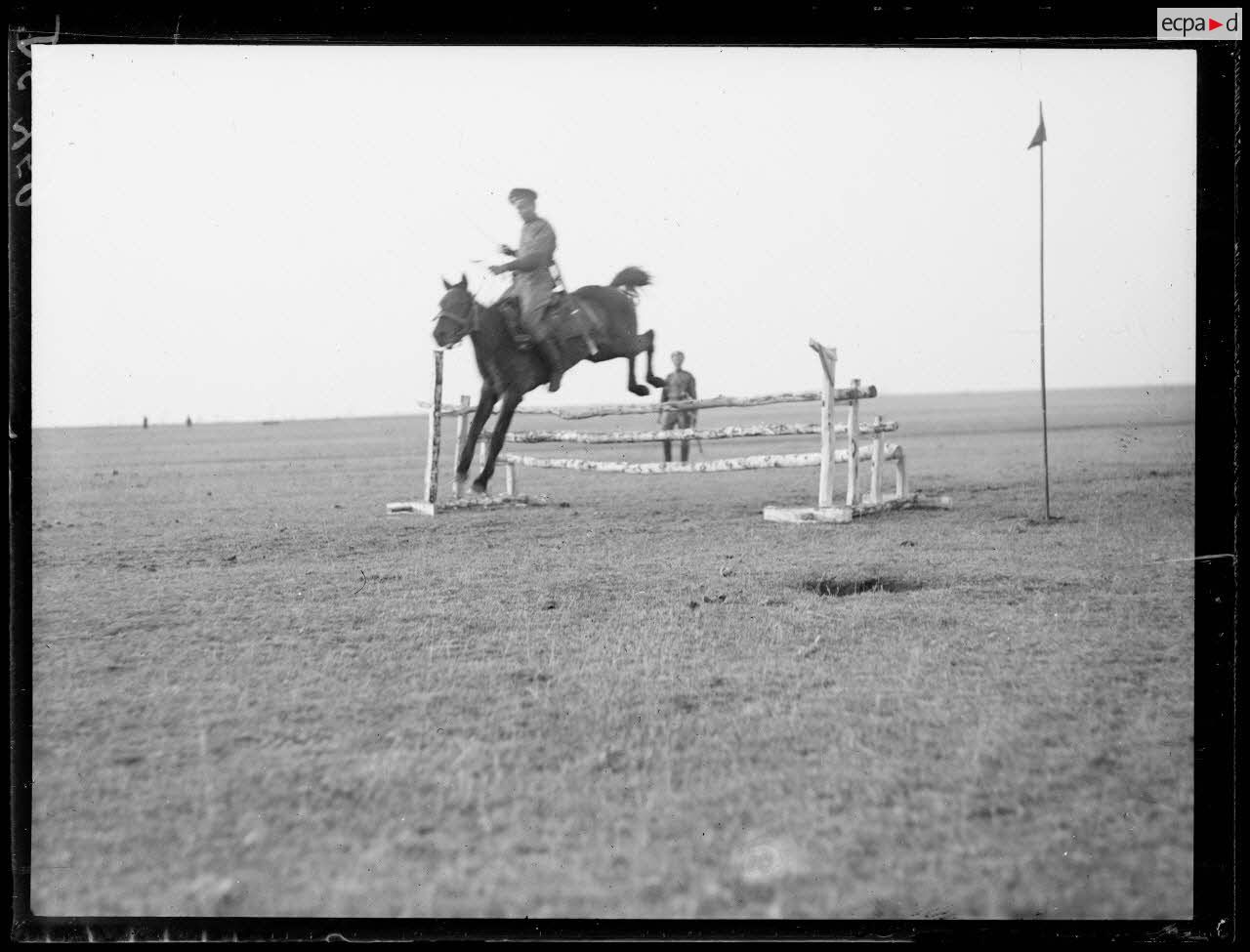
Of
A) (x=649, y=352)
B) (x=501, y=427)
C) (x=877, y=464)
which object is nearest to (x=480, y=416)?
(x=501, y=427)

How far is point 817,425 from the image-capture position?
7.19 m

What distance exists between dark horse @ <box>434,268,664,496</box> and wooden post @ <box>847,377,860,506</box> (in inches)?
81.5

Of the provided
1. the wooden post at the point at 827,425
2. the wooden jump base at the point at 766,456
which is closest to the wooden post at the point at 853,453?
the wooden jump base at the point at 766,456

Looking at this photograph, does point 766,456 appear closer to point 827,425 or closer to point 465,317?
point 827,425

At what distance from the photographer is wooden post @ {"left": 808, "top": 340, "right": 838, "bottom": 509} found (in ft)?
20.8

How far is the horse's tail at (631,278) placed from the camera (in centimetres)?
446

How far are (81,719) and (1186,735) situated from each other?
361cm

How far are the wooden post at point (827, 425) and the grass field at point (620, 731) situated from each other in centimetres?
144

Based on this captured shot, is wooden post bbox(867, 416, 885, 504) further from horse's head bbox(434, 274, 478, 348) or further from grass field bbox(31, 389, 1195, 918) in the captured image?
horse's head bbox(434, 274, 478, 348)

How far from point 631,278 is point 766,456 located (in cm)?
290

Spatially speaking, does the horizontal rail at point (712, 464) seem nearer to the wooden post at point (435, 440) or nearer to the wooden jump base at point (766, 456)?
the wooden jump base at point (766, 456)

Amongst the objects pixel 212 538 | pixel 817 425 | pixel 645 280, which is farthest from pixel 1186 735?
pixel 212 538

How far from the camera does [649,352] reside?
5.48 meters

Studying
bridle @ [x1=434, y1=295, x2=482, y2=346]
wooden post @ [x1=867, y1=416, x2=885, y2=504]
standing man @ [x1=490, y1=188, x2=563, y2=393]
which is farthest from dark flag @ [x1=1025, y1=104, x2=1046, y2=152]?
wooden post @ [x1=867, y1=416, x2=885, y2=504]
